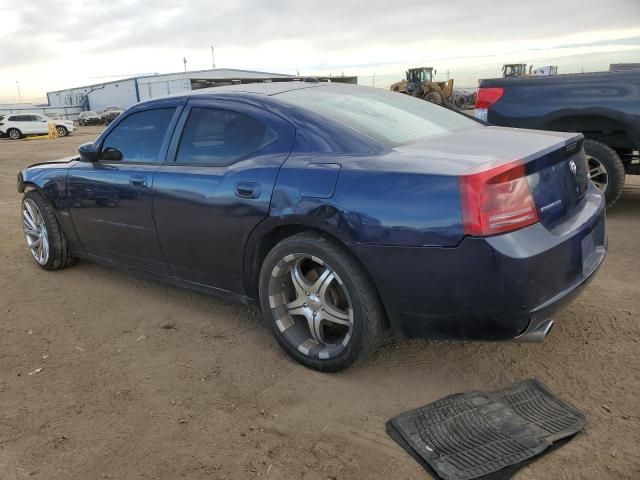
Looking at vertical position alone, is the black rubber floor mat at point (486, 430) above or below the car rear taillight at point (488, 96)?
below

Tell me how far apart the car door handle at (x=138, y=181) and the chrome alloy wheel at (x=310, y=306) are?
1238 millimetres

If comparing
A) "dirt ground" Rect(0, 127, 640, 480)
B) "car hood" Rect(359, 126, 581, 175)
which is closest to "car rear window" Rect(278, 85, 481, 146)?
"car hood" Rect(359, 126, 581, 175)

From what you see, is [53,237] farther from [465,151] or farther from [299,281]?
[465,151]

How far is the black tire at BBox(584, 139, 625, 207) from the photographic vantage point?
5.68 m

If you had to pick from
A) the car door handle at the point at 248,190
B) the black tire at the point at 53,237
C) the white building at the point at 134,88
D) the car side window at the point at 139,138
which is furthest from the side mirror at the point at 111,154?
the white building at the point at 134,88

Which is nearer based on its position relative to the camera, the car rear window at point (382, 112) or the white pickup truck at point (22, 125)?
the car rear window at point (382, 112)

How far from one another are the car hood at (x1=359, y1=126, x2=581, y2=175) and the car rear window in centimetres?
15

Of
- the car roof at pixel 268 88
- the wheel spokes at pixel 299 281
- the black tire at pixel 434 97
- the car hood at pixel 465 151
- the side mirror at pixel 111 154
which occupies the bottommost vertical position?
the wheel spokes at pixel 299 281

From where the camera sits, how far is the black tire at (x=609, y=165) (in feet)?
18.6

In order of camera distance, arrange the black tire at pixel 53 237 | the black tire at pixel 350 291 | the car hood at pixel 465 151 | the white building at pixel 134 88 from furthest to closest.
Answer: the white building at pixel 134 88 → the black tire at pixel 53 237 → the black tire at pixel 350 291 → the car hood at pixel 465 151

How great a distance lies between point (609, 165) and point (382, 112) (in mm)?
3671

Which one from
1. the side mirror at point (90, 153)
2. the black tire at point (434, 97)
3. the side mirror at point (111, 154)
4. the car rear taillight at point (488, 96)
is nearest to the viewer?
the side mirror at point (111, 154)

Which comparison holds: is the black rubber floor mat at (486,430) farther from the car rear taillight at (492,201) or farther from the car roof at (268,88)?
the car roof at (268,88)

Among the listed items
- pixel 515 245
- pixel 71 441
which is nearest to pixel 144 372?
pixel 71 441
